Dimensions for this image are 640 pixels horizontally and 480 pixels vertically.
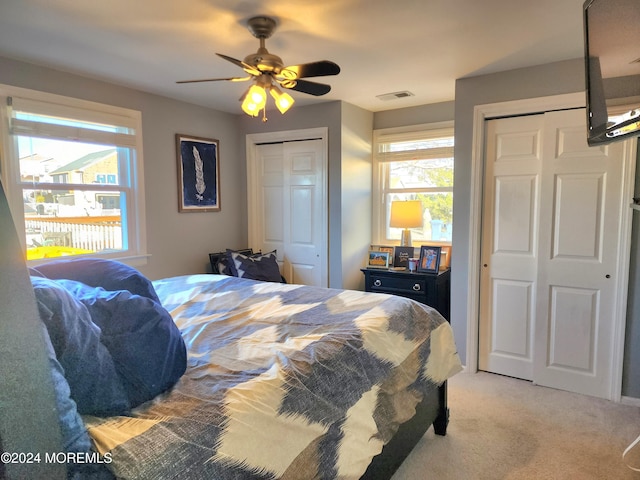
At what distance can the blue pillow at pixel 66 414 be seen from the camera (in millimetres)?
847

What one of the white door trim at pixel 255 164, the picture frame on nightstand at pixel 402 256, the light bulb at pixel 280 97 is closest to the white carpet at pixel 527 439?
the picture frame on nightstand at pixel 402 256

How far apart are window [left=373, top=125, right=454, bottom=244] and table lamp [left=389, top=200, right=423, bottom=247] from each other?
25 centimetres

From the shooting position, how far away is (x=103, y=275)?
141 centimetres

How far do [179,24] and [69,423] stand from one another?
6.63 ft

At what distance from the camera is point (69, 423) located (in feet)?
2.86

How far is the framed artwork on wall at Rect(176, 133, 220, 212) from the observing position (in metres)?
3.78

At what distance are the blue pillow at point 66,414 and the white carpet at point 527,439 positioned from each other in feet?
5.55

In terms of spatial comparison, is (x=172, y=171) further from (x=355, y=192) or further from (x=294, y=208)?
(x=355, y=192)

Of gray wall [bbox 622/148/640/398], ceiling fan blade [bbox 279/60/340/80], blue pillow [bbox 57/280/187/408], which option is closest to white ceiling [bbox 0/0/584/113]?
ceiling fan blade [bbox 279/60/340/80]

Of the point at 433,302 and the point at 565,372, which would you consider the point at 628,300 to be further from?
the point at 433,302

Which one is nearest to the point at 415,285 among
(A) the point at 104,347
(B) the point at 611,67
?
(B) the point at 611,67

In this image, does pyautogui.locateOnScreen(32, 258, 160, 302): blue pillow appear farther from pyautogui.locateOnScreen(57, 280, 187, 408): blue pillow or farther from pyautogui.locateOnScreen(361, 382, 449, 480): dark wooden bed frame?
pyautogui.locateOnScreen(361, 382, 449, 480): dark wooden bed frame

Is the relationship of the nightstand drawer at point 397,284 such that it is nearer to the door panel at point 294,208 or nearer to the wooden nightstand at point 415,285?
the wooden nightstand at point 415,285

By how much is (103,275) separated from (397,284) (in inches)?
110
